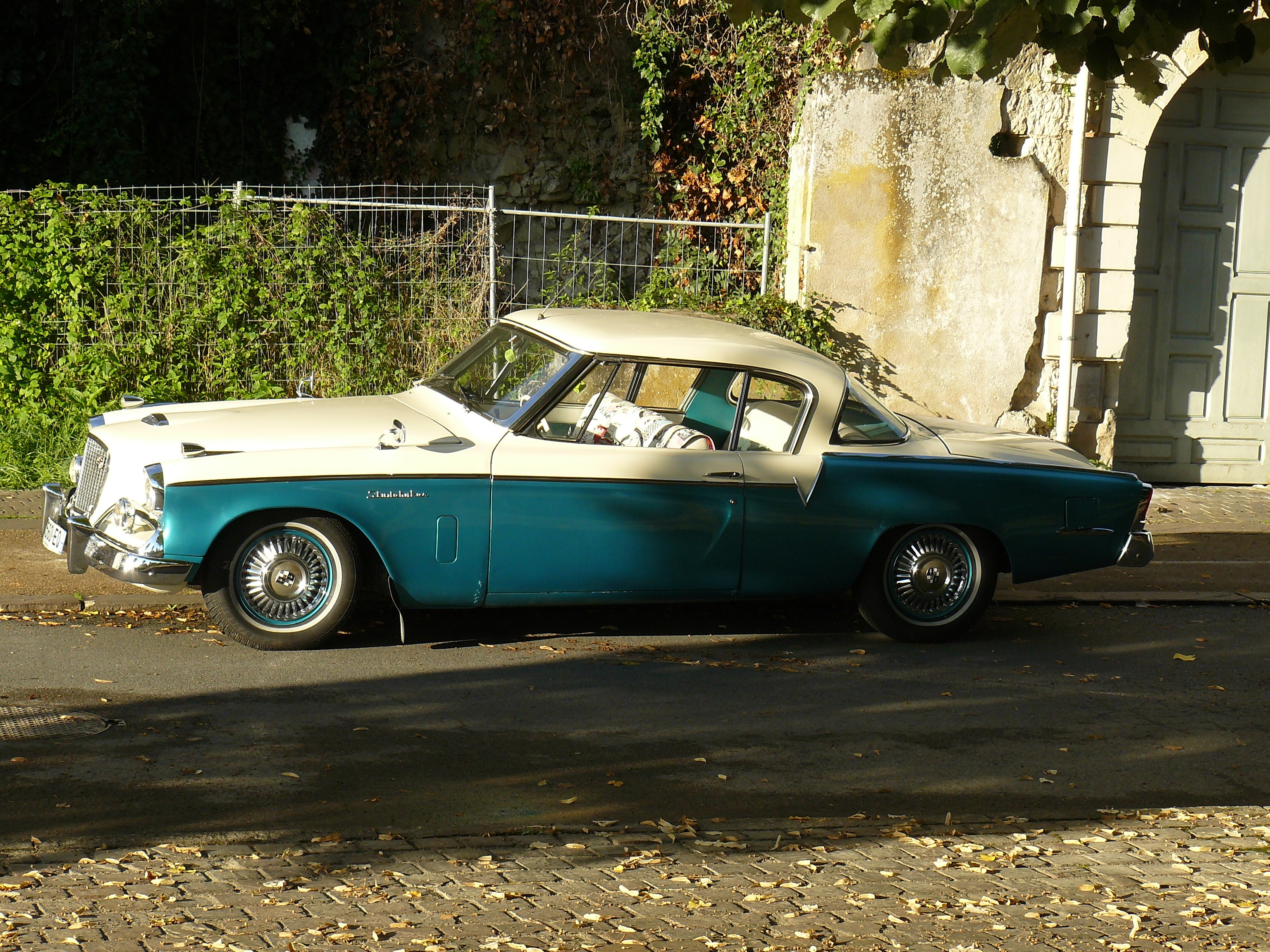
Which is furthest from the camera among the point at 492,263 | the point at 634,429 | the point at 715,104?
the point at 715,104

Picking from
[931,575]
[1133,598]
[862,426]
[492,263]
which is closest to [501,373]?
[862,426]

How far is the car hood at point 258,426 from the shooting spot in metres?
6.55

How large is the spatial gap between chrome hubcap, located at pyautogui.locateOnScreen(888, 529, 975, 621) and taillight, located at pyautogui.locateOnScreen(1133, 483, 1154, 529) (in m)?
0.97

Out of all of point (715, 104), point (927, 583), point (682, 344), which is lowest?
point (927, 583)

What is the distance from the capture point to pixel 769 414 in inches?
284

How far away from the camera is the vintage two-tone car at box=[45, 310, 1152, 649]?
256 inches

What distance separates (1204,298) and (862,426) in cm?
694

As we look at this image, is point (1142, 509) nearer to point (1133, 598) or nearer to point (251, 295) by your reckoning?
point (1133, 598)

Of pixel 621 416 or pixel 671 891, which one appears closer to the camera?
pixel 671 891

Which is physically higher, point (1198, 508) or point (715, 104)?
point (715, 104)

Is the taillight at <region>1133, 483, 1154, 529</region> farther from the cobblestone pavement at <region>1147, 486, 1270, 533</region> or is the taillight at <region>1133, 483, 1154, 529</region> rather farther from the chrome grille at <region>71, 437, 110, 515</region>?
the chrome grille at <region>71, 437, 110, 515</region>

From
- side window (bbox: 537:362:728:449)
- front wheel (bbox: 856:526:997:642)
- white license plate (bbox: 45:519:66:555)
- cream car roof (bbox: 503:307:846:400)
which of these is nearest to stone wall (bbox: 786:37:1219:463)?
cream car roof (bbox: 503:307:846:400)

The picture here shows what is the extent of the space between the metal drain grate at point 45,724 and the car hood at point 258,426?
1280 mm

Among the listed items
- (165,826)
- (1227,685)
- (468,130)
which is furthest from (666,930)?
(468,130)
